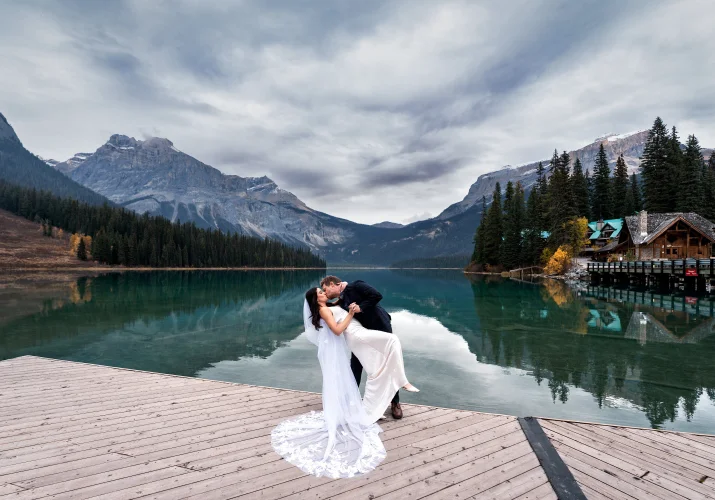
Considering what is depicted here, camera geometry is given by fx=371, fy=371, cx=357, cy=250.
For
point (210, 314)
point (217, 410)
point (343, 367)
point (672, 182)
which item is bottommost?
point (210, 314)

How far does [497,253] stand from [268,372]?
291ft

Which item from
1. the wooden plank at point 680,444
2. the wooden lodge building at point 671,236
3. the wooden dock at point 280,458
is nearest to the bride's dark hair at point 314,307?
the wooden dock at point 280,458

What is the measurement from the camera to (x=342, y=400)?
5.97 meters

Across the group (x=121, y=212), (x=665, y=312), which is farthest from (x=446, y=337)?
(x=121, y=212)

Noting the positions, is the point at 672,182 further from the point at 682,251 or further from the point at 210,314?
the point at 210,314

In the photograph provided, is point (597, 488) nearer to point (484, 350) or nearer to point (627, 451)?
point (627, 451)

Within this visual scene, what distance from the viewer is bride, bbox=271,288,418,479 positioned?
5.09 metres

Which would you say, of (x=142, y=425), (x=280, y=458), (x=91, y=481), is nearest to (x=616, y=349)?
(x=280, y=458)

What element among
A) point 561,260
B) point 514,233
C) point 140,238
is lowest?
point 561,260

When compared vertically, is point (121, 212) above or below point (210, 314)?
above

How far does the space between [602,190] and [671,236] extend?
3039cm

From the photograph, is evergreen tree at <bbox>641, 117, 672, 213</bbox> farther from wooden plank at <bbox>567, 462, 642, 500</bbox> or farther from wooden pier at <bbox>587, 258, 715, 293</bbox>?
wooden plank at <bbox>567, 462, 642, 500</bbox>

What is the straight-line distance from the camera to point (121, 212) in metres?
134

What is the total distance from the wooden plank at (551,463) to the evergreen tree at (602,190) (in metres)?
92.9
